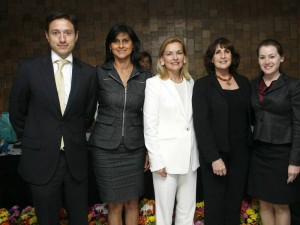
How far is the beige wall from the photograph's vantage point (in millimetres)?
4660

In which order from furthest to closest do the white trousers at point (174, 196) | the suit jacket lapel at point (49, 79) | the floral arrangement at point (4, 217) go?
the floral arrangement at point (4, 217), the white trousers at point (174, 196), the suit jacket lapel at point (49, 79)

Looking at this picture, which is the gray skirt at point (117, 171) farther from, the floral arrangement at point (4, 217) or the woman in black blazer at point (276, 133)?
the floral arrangement at point (4, 217)

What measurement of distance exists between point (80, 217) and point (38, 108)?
27.1 inches

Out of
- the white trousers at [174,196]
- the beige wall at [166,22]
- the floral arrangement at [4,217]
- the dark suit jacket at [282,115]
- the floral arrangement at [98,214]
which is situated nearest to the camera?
the dark suit jacket at [282,115]

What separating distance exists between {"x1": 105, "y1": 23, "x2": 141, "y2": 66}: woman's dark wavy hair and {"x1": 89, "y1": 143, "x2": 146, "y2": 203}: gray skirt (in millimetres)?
592

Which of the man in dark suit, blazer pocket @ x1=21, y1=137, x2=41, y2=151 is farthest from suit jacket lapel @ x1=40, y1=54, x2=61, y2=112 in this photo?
blazer pocket @ x1=21, y1=137, x2=41, y2=151

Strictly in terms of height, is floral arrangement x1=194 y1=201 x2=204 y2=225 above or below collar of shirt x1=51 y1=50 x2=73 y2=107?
below

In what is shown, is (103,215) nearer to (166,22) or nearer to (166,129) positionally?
(166,129)

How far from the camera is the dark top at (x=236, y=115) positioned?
215 centimetres

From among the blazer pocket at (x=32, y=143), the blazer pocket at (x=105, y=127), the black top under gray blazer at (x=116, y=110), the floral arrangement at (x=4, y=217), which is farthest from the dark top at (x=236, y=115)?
the floral arrangement at (x=4, y=217)

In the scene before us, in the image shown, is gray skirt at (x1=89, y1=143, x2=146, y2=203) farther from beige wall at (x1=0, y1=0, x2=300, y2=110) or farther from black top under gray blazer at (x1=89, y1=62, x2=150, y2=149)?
beige wall at (x1=0, y1=0, x2=300, y2=110)

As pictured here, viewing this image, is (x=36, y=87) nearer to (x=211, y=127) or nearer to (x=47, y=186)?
(x=47, y=186)

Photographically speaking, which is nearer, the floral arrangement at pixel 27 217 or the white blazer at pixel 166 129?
the white blazer at pixel 166 129

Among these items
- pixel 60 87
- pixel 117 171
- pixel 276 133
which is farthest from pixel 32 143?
→ pixel 276 133
